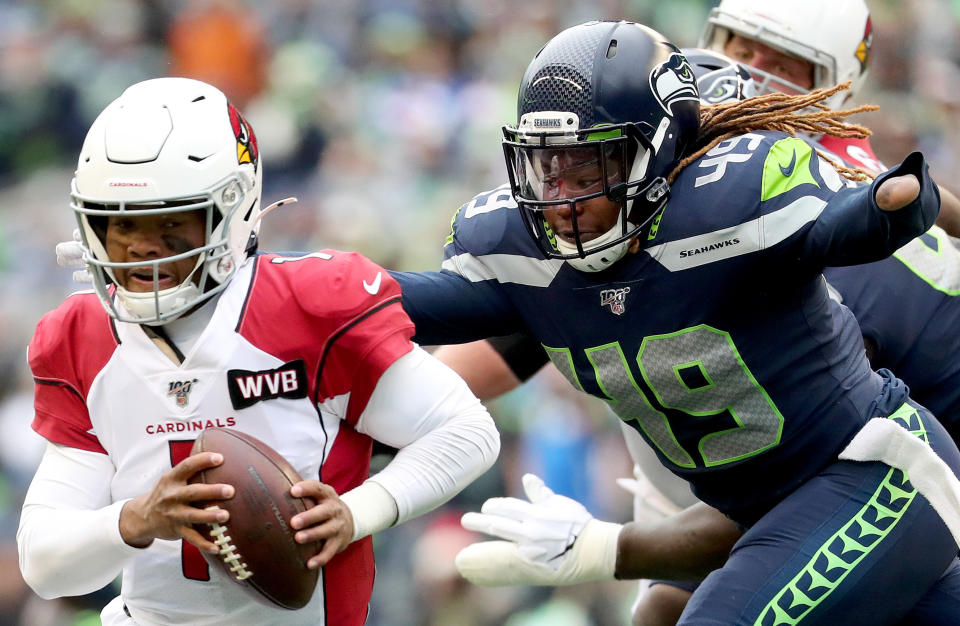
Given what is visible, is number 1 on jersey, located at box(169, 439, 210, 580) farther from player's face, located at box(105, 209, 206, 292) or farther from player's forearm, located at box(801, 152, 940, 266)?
player's forearm, located at box(801, 152, 940, 266)

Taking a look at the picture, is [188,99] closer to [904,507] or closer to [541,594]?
[904,507]

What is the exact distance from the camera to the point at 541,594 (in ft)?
20.1

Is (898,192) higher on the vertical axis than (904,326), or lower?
higher

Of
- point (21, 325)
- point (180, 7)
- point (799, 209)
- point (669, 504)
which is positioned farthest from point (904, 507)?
point (180, 7)

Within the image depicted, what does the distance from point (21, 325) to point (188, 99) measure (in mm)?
4357

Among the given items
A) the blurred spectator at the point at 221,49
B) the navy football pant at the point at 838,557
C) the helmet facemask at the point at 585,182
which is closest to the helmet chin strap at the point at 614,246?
the helmet facemask at the point at 585,182

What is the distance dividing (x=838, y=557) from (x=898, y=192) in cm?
77

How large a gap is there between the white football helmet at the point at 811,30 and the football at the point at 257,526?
246 cm

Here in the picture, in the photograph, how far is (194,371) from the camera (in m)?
2.70

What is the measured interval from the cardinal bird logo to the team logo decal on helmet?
95.6 inches

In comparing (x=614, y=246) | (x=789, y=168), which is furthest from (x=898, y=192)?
(x=614, y=246)

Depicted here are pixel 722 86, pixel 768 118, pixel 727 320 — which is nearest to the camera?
pixel 727 320

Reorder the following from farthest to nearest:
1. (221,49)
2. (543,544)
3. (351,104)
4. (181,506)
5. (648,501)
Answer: (221,49)
(351,104)
(648,501)
(543,544)
(181,506)

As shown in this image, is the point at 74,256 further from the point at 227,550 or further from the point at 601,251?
the point at 601,251
